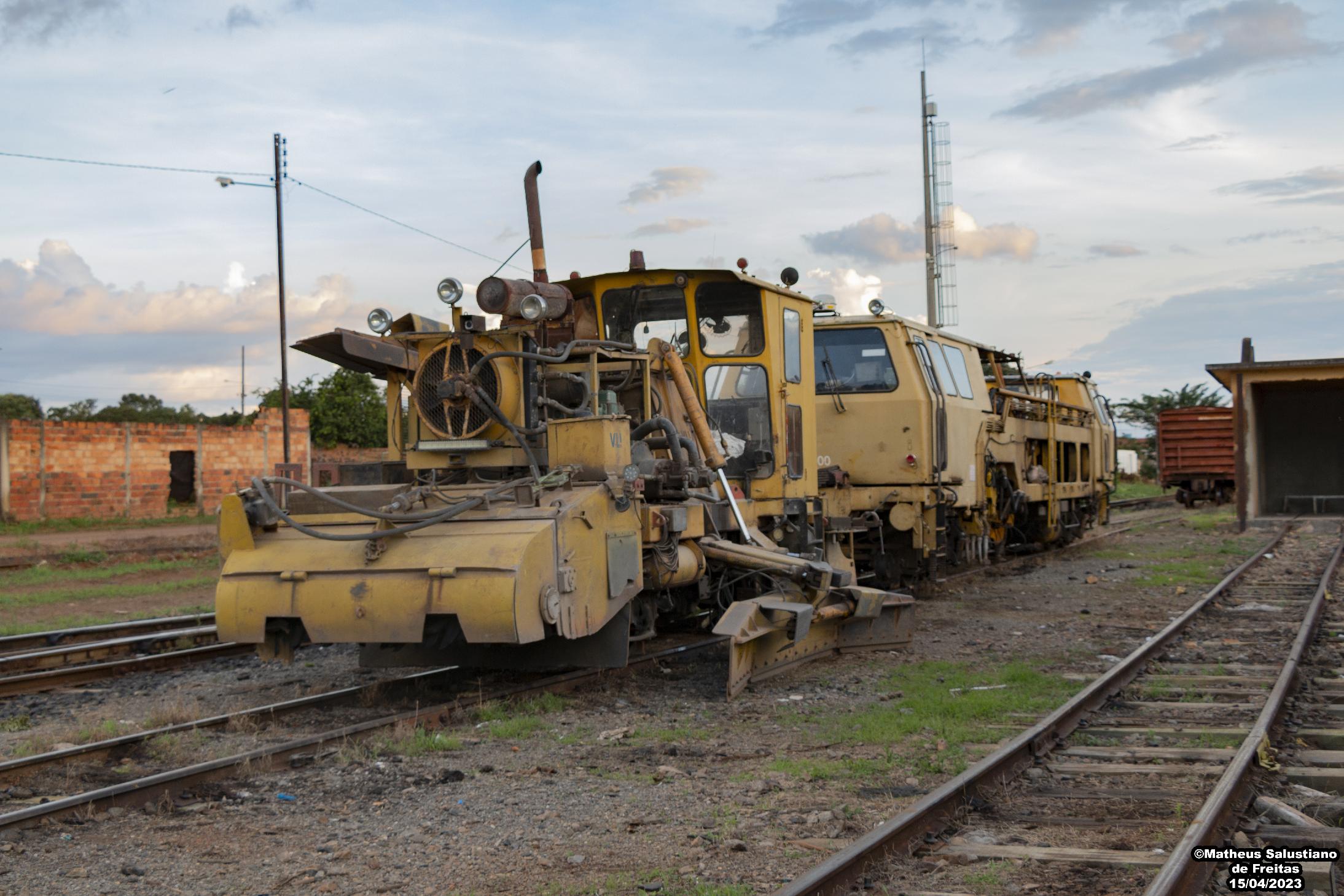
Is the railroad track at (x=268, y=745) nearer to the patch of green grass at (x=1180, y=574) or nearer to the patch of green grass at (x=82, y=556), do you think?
the patch of green grass at (x=1180, y=574)

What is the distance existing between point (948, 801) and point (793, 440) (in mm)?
5242

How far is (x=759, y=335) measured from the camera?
32.4 feet

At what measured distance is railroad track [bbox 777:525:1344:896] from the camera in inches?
182

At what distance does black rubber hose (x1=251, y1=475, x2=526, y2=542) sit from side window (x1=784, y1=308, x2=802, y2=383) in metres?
3.35

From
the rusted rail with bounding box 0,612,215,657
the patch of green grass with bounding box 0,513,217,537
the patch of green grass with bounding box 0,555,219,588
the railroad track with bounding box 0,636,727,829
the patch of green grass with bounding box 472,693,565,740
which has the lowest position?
the patch of green grass with bounding box 472,693,565,740

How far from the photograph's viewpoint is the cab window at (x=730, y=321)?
383 inches

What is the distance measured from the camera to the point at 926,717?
7496 millimetres

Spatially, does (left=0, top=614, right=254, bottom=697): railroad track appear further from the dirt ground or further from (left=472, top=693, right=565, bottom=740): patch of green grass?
(left=472, top=693, right=565, bottom=740): patch of green grass

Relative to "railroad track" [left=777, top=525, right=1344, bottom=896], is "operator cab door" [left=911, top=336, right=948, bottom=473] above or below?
above

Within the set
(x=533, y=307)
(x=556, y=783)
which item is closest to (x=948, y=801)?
(x=556, y=783)

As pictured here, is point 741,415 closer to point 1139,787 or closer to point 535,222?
point 535,222

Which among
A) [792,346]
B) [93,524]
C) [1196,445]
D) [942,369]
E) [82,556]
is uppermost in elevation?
[942,369]

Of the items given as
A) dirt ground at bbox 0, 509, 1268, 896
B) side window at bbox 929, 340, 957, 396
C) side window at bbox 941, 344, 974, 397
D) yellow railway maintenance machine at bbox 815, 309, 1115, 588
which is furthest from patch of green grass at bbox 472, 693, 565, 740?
side window at bbox 941, 344, 974, 397

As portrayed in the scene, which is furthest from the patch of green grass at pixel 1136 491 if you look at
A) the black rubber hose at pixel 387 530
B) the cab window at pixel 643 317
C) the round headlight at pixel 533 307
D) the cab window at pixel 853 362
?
the black rubber hose at pixel 387 530
